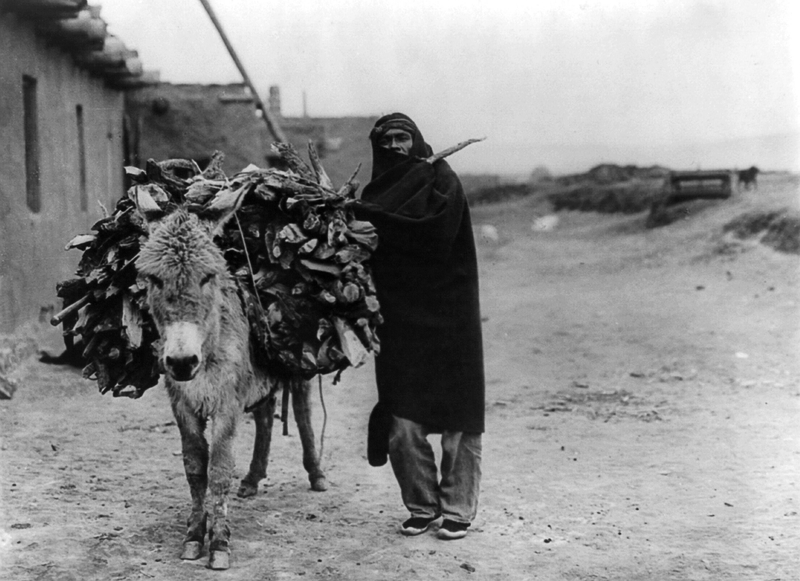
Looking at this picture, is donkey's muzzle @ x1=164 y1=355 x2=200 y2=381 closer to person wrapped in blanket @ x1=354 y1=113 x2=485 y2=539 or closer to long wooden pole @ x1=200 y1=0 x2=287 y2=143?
person wrapped in blanket @ x1=354 y1=113 x2=485 y2=539

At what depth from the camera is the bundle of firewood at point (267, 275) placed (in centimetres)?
394

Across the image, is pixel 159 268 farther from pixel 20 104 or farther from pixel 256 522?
pixel 20 104

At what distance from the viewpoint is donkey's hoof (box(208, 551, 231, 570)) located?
3.86 metres

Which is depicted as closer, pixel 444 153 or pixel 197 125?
pixel 444 153

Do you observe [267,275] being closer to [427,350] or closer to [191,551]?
[427,350]

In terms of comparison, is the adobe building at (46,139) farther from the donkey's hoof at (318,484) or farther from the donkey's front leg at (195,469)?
the donkey's front leg at (195,469)

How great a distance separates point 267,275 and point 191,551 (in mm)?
1306

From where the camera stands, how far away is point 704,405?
767 cm

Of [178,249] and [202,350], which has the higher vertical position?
[178,249]

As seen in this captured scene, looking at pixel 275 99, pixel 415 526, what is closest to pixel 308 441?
pixel 415 526

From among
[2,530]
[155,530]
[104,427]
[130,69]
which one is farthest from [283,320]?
[130,69]

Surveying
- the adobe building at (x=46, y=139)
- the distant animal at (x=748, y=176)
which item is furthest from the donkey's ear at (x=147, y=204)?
the distant animal at (x=748, y=176)

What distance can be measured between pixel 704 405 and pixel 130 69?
26.4ft

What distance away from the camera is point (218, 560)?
152 inches
